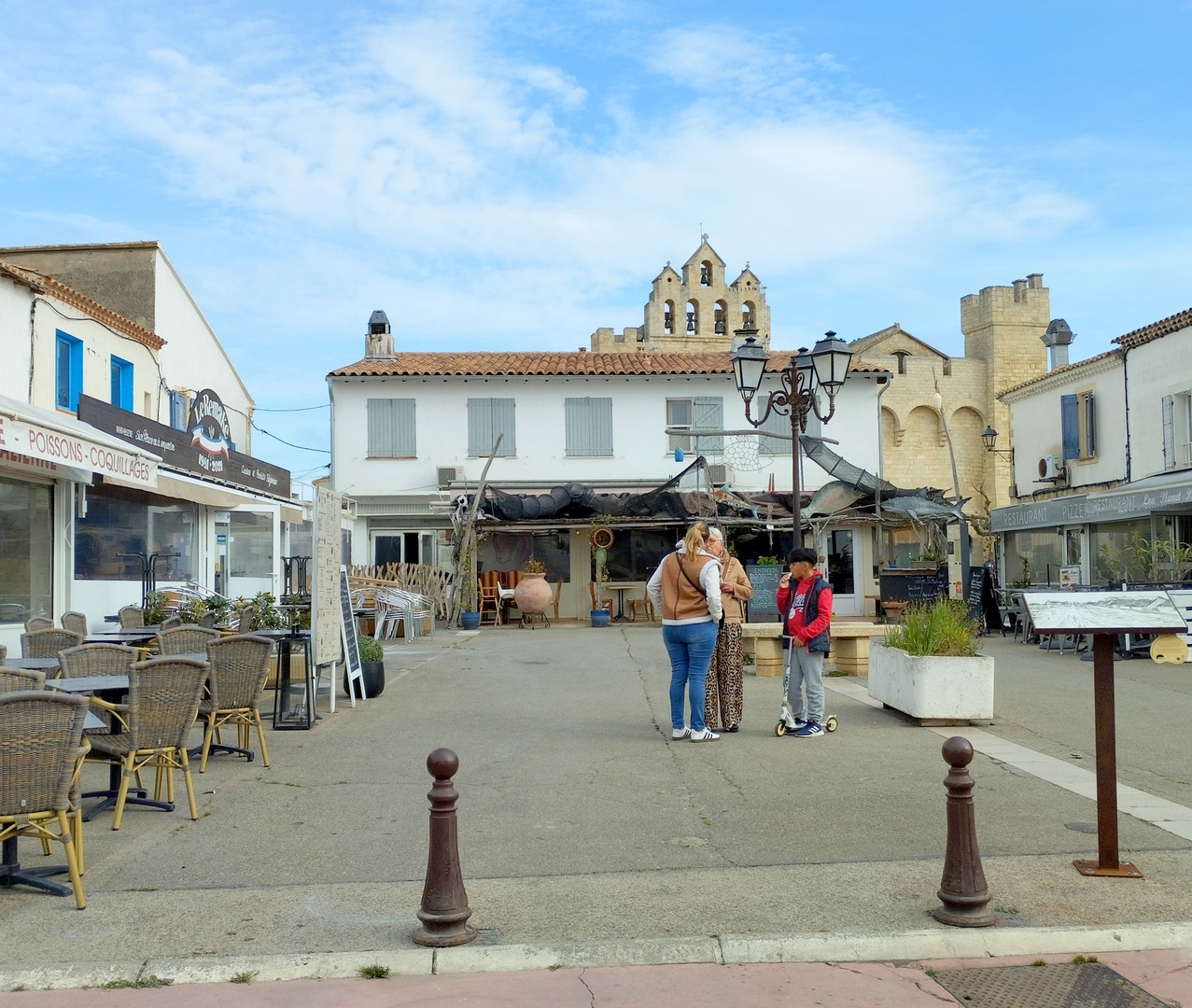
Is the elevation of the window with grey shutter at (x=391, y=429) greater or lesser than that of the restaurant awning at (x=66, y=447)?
greater

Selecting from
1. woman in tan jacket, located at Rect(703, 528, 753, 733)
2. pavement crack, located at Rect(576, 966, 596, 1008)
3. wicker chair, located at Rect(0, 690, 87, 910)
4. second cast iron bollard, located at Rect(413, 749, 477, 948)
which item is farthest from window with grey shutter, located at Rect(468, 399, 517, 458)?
pavement crack, located at Rect(576, 966, 596, 1008)

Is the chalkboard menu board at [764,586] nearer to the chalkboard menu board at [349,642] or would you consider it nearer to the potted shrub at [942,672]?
the chalkboard menu board at [349,642]

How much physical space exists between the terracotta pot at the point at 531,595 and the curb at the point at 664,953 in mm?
18212

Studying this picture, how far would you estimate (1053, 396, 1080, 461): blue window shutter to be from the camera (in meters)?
25.3

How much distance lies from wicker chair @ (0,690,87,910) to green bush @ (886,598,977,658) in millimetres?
6982

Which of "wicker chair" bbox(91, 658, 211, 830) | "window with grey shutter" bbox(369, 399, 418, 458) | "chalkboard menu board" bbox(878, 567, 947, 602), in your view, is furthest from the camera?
"window with grey shutter" bbox(369, 399, 418, 458)

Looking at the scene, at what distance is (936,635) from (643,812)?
13.8 feet

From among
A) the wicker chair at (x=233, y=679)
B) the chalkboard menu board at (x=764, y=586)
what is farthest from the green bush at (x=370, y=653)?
the chalkboard menu board at (x=764, y=586)

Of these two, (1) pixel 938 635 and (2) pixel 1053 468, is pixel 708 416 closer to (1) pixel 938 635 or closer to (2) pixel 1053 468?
(2) pixel 1053 468

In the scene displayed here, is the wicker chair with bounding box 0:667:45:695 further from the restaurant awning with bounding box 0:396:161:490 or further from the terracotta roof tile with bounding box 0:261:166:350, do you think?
the terracotta roof tile with bounding box 0:261:166:350

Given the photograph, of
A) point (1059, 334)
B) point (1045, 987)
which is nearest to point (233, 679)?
point (1045, 987)

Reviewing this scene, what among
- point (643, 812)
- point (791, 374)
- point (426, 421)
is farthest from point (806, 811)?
point (426, 421)

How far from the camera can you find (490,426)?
26.7 m

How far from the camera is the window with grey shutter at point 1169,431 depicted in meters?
21.2
